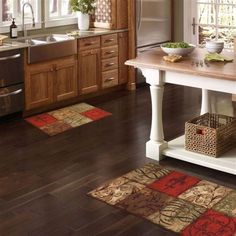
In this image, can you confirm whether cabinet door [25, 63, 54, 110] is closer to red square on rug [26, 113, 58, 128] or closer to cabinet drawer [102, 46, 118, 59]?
red square on rug [26, 113, 58, 128]

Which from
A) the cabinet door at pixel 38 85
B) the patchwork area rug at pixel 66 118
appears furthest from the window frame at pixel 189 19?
the cabinet door at pixel 38 85

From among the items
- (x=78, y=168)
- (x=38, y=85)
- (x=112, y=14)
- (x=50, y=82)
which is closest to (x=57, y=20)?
(x=112, y=14)

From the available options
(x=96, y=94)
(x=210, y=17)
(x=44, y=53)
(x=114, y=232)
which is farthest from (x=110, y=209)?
(x=210, y=17)

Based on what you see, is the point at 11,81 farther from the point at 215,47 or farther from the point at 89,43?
the point at 215,47

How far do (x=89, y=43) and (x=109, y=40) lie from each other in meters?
0.37

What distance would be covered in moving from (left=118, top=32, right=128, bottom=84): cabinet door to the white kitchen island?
86.9 inches

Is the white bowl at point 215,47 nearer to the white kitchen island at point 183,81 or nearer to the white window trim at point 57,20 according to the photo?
the white kitchen island at point 183,81

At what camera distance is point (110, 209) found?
365 cm

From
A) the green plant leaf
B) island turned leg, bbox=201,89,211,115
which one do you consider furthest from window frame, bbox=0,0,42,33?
island turned leg, bbox=201,89,211,115

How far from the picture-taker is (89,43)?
258 inches

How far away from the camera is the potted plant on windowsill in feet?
22.1

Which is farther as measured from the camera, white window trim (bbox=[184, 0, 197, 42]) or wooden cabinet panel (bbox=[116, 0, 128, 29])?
white window trim (bbox=[184, 0, 197, 42])

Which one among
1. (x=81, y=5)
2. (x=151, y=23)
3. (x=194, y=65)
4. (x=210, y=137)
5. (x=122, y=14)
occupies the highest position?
(x=81, y=5)

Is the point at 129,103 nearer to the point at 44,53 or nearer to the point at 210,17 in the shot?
the point at 44,53
